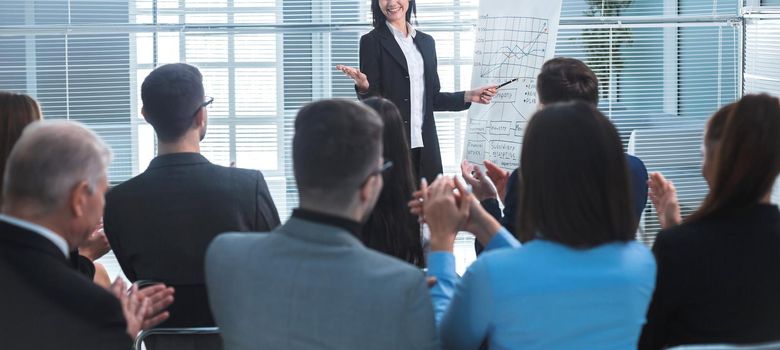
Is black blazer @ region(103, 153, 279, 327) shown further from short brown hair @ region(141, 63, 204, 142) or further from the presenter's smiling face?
the presenter's smiling face

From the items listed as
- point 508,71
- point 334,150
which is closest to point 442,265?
point 334,150

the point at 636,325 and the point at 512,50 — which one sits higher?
the point at 512,50

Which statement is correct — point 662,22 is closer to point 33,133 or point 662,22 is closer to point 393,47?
point 393,47

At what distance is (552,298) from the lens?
1897mm

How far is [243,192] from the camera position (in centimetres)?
276

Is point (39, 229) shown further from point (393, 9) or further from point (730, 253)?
point (393, 9)

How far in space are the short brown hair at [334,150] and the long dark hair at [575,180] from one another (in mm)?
332

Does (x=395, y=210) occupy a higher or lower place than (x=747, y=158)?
lower

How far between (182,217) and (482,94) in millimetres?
2625

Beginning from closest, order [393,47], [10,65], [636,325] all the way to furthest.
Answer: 1. [636,325]
2. [393,47]
3. [10,65]

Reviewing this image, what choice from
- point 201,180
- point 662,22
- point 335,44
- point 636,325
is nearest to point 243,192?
point 201,180

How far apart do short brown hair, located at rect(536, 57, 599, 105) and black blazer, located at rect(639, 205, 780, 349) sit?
3.36ft

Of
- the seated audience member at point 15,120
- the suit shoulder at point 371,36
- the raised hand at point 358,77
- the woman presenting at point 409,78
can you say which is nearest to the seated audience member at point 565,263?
the seated audience member at point 15,120

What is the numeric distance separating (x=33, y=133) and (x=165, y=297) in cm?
48
